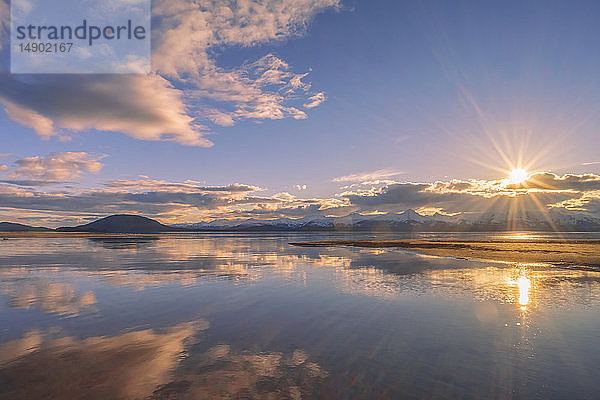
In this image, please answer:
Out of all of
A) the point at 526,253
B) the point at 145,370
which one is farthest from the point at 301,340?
the point at 526,253

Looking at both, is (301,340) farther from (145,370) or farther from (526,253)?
(526,253)

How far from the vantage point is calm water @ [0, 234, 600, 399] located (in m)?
8.55

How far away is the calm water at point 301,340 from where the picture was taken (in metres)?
8.55

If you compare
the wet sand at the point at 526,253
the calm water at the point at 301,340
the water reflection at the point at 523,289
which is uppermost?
the calm water at the point at 301,340

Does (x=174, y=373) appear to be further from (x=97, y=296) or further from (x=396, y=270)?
(x=396, y=270)

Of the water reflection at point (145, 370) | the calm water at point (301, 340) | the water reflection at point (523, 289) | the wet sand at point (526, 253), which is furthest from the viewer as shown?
the wet sand at point (526, 253)

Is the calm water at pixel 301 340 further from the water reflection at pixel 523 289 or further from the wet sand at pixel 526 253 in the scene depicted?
the wet sand at pixel 526 253

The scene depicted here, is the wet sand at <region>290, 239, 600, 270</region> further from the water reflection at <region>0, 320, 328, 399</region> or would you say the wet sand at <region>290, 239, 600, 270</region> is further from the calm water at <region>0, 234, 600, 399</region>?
the water reflection at <region>0, 320, 328, 399</region>

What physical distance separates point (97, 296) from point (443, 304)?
2027 centimetres

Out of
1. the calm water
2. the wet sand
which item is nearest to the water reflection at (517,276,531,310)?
the calm water

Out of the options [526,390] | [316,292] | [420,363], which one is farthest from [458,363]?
[316,292]

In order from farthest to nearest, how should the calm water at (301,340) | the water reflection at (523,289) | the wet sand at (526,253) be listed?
1. the wet sand at (526,253)
2. the water reflection at (523,289)
3. the calm water at (301,340)

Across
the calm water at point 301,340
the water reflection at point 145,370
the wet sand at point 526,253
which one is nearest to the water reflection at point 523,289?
the calm water at point 301,340

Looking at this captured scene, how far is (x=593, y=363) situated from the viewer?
399 inches
